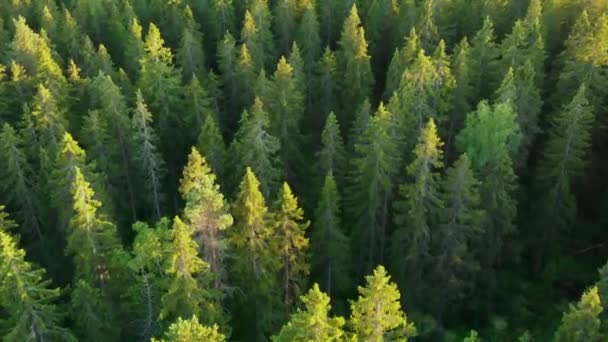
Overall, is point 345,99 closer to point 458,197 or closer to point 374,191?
point 374,191

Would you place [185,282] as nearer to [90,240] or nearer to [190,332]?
[190,332]

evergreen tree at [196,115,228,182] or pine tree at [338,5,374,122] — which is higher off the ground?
pine tree at [338,5,374,122]

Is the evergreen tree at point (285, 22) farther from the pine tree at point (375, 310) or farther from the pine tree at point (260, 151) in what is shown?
the pine tree at point (375, 310)

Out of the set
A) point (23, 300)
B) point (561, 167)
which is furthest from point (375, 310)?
point (561, 167)

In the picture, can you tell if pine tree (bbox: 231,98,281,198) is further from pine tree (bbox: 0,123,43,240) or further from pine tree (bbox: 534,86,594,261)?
pine tree (bbox: 534,86,594,261)

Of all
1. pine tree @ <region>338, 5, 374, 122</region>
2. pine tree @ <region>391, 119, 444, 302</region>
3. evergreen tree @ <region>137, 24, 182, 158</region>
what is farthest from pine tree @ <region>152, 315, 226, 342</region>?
pine tree @ <region>338, 5, 374, 122</region>
